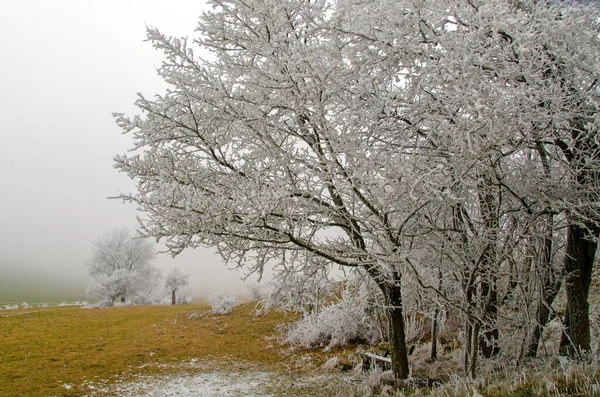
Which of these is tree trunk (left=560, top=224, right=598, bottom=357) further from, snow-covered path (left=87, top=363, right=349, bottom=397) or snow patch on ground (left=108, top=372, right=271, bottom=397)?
snow patch on ground (left=108, top=372, right=271, bottom=397)

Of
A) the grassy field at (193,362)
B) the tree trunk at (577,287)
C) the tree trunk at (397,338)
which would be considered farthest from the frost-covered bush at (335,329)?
the tree trunk at (577,287)

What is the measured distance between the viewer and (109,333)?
476 inches

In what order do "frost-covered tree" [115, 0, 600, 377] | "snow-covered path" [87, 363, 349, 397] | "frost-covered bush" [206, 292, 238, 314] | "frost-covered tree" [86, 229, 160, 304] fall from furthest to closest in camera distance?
"frost-covered tree" [86, 229, 160, 304]
"frost-covered bush" [206, 292, 238, 314]
"snow-covered path" [87, 363, 349, 397]
"frost-covered tree" [115, 0, 600, 377]

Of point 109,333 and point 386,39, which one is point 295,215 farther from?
point 109,333

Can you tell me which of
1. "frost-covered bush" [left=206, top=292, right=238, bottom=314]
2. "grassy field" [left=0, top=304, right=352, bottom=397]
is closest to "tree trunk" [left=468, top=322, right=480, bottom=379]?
"grassy field" [left=0, top=304, right=352, bottom=397]

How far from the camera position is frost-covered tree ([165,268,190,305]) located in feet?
105

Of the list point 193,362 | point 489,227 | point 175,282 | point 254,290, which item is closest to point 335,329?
point 193,362

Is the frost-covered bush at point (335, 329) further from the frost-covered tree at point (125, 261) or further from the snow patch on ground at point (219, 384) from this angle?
the frost-covered tree at point (125, 261)

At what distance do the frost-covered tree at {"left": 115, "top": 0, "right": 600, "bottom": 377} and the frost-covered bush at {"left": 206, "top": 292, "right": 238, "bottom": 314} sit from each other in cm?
1204

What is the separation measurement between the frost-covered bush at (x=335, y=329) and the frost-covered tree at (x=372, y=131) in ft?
17.5

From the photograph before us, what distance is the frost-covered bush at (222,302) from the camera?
15727 mm

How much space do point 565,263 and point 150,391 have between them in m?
7.18

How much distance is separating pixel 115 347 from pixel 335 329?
6.30 m

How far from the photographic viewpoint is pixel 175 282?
3206 cm
